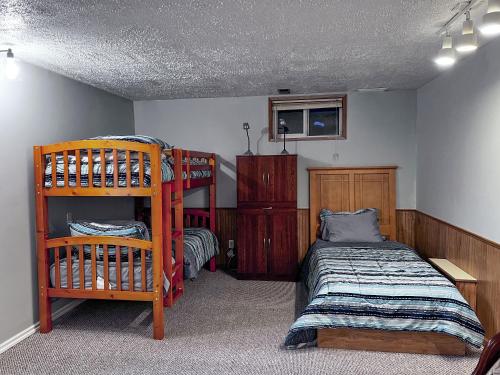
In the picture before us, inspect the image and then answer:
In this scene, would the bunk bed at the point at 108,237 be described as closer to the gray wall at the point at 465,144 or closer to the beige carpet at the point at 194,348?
the beige carpet at the point at 194,348

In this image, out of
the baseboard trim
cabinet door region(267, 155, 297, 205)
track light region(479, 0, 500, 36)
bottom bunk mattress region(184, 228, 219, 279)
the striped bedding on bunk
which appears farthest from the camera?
cabinet door region(267, 155, 297, 205)

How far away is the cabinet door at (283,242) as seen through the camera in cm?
474

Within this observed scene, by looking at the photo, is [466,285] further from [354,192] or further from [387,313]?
[354,192]

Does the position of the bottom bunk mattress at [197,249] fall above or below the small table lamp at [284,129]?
below

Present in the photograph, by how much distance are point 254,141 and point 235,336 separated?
2.65m

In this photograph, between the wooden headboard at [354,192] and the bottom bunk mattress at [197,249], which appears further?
the wooden headboard at [354,192]

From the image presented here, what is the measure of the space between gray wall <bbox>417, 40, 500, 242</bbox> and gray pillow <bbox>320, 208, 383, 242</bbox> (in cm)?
62

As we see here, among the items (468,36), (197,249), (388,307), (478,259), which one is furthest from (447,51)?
(197,249)

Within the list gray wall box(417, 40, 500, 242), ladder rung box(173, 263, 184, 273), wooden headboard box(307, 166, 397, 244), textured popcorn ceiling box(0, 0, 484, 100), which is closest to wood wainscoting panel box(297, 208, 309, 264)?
wooden headboard box(307, 166, 397, 244)

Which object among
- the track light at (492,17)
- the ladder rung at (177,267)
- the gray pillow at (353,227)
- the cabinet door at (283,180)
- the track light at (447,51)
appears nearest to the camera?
the track light at (492,17)

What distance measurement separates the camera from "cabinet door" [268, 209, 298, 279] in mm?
4742

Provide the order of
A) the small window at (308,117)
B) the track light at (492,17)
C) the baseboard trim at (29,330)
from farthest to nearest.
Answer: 1. the small window at (308,117)
2. the baseboard trim at (29,330)
3. the track light at (492,17)

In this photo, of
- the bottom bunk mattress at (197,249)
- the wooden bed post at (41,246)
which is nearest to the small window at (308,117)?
the bottom bunk mattress at (197,249)

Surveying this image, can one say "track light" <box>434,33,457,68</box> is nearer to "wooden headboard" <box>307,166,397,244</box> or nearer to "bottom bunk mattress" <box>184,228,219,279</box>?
"wooden headboard" <box>307,166,397,244</box>
